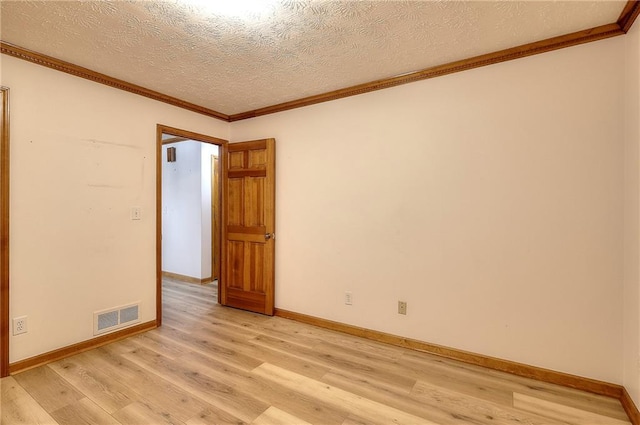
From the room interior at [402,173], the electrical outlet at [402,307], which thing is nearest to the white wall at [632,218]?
the room interior at [402,173]

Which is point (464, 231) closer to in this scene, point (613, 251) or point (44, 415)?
point (613, 251)

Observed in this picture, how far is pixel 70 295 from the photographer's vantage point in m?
2.57

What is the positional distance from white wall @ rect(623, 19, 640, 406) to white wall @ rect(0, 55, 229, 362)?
389cm

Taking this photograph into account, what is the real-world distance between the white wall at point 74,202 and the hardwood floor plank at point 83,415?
83 cm

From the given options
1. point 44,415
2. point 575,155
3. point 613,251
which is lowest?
point 44,415

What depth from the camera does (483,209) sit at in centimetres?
243

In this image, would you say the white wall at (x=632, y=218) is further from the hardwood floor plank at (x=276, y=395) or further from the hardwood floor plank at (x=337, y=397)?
the hardwood floor plank at (x=276, y=395)

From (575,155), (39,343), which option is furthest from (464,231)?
(39,343)

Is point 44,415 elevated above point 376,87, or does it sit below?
below

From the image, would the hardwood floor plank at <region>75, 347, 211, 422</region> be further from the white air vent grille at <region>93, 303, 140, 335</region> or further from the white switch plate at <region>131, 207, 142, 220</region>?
the white switch plate at <region>131, 207, 142, 220</region>

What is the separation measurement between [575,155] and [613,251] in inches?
27.2

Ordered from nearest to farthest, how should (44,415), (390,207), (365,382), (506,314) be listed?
(44,415) < (365,382) < (506,314) < (390,207)

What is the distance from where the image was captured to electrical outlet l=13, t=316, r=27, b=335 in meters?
2.28

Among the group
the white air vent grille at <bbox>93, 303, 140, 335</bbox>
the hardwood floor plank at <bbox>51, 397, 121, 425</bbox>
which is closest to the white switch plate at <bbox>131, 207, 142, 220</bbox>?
the white air vent grille at <bbox>93, 303, 140, 335</bbox>
